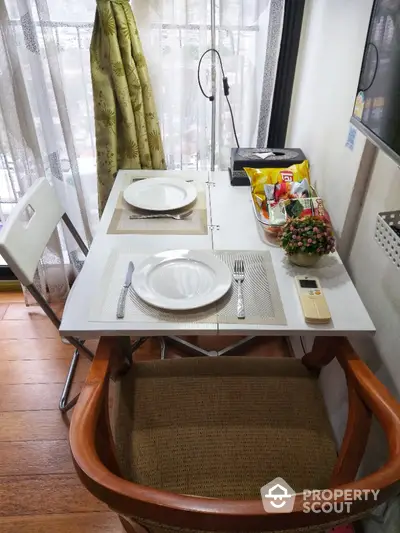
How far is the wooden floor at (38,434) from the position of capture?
1.24 metres

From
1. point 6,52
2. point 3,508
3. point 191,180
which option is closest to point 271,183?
point 191,180

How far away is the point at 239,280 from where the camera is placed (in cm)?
102

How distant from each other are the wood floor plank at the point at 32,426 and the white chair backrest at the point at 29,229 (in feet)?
2.16

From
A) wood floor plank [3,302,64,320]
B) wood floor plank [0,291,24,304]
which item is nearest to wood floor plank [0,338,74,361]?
wood floor plank [3,302,64,320]

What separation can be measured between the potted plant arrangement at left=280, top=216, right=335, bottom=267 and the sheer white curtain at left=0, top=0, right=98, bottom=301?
3.63 ft

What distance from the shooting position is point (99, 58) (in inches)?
58.1

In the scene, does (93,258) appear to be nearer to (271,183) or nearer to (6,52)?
(271,183)

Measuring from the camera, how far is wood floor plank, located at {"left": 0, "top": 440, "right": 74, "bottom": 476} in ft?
4.43

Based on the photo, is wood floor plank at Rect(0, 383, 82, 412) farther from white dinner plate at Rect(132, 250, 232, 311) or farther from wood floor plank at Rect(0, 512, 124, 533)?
→ white dinner plate at Rect(132, 250, 232, 311)

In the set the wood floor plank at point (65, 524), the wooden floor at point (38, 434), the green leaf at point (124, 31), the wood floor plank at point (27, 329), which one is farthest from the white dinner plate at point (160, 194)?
the wood floor plank at point (65, 524)

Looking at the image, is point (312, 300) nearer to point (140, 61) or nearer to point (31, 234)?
point (31, 234)

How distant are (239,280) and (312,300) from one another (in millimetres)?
191

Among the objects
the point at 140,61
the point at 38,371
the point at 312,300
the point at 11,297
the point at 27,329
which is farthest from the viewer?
the point at 11,297

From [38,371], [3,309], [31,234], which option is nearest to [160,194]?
[31,234]
